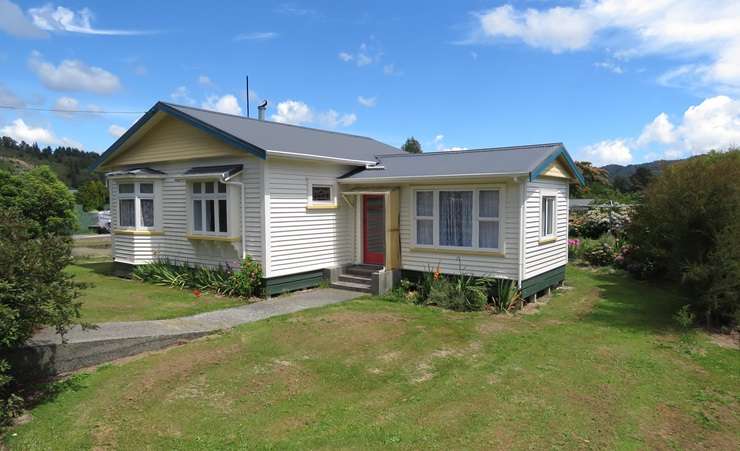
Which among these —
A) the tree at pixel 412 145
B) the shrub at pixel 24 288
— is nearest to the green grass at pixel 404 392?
the shrub at pixel 24 288

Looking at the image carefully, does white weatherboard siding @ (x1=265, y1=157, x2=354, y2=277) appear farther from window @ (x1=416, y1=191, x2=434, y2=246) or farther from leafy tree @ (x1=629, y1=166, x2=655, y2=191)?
leafy tree @ (x1=629, y1=166, x2=655, y2=191)

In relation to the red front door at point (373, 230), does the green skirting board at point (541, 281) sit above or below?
below

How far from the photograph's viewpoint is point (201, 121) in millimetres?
12008

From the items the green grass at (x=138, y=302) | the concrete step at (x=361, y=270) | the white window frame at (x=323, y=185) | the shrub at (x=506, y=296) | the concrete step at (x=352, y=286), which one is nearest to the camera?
the green grass at (x=138, y=302)

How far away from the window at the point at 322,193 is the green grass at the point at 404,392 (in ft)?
13.1

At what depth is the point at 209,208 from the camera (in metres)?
12.5

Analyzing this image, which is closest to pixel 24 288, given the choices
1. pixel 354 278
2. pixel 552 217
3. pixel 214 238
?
pixel 214 238

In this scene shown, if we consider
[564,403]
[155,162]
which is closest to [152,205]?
[155,162]

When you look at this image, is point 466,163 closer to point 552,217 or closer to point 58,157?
point 552,217

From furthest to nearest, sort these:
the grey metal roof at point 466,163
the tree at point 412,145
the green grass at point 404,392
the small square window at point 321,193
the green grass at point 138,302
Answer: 1. the tree at point 412,145
2. the small square window at point 321,193
3. the grey metal roof at point 466,163
4. the green grass at point 138,302
5. the green grass at point 404,392

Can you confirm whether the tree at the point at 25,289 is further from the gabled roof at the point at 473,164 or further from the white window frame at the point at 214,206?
the gabled roof at the point at 473,164

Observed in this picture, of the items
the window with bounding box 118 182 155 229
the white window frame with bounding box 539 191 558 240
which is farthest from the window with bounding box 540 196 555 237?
the window with bounding box 118 182 155 229

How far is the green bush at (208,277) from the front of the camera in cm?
1145

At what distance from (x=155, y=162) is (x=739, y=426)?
44.9 feet
